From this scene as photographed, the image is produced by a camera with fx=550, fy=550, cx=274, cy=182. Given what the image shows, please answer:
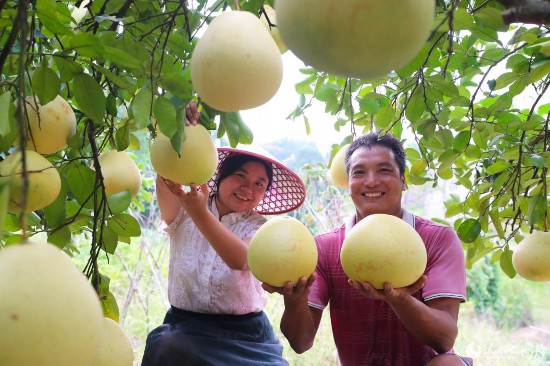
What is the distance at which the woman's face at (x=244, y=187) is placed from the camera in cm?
198

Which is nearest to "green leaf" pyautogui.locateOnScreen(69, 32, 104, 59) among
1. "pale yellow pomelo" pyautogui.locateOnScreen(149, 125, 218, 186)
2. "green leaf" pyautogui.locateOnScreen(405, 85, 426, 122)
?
"pale yellow pomelo" pyautogui.locateOnScreen(149, 125, 218, 186)

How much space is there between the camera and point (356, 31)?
496mm

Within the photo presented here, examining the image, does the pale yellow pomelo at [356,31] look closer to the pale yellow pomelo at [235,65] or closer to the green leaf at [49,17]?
the pale yellow pomelo at [235,65]

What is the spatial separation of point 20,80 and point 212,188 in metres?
1.69

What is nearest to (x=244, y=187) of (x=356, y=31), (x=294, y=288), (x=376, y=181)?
(x=376, y=181)

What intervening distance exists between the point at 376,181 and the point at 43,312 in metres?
1.50

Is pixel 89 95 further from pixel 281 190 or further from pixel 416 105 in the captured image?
pixel 281 190

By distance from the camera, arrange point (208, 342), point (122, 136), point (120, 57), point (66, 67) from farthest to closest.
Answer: point (208, 342) → point (122, 136) → point (66, 67) → point (120, 57)

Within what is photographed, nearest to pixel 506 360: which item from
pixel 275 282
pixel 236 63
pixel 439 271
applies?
pixel 439 271

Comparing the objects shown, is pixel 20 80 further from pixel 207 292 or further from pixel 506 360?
pixel 506 360

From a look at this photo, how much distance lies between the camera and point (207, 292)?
6.25 ft

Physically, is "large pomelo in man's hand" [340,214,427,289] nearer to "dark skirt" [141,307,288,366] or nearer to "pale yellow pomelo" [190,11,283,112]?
"pale yellow pomelo" [190,11,283,112]

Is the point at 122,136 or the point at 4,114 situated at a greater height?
the point at 122,136

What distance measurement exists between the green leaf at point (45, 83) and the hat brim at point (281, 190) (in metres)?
1.10
